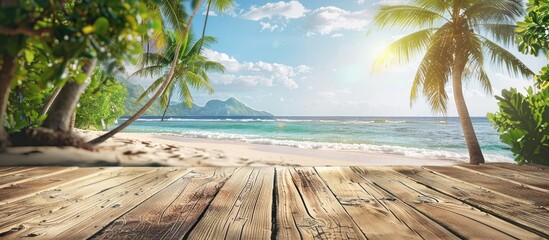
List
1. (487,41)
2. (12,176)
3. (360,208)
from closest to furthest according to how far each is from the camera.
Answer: (360,208) < (12,176) < (487,41)

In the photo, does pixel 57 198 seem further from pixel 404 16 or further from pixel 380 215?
pixel 404 16

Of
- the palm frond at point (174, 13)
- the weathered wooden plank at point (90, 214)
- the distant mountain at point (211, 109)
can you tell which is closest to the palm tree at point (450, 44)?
the palm frond at point (174, 13)

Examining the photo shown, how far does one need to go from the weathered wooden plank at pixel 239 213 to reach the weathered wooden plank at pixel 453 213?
28.0 inches

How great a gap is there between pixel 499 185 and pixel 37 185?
9.31 ft

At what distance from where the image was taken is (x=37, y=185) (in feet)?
7.04

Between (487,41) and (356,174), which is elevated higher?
(487,41)

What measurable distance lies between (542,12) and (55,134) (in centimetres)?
573

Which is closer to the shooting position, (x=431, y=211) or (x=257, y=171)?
(x=431, y=211)

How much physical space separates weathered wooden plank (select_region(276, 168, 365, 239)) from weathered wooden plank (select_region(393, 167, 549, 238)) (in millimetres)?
676

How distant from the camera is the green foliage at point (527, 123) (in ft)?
11.4

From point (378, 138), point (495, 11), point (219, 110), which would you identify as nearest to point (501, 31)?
point (495, 11)

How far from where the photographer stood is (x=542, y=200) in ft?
6.03

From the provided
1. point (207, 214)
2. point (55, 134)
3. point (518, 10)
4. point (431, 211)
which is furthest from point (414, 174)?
point (518, 10)

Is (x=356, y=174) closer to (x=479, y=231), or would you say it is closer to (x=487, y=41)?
(x=479, y=231)
